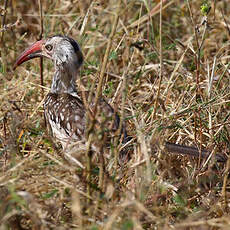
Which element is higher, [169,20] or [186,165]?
[169,20]

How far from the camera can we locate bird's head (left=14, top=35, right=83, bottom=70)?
3805 mm

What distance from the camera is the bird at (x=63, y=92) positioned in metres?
3.48

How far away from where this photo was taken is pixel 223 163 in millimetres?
3328

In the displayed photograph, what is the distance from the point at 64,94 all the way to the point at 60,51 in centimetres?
32

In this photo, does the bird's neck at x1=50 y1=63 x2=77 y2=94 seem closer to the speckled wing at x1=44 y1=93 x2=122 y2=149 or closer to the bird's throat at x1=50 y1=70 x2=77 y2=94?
the bird's throat at x1=50 y1=70 x2=77 y2=94

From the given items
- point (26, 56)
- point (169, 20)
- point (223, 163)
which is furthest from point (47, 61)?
point (223, 163)

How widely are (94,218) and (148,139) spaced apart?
0.58 metres

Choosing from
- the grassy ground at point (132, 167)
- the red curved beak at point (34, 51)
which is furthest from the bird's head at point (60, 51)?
the grassy ground at point (132, 167)

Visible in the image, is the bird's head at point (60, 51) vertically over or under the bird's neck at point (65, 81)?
over

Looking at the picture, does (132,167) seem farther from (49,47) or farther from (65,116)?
(49,47)

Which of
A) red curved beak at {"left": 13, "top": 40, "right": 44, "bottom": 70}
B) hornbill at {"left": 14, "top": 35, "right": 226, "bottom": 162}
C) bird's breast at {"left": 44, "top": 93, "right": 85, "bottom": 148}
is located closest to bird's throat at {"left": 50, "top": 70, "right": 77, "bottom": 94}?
hornbill at {"left": 14, "top": 35, "right": 226, "bottom": 162}

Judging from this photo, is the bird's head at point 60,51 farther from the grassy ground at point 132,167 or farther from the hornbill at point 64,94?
the grassy ground at point 132,167

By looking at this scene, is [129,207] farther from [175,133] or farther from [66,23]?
[66,23]

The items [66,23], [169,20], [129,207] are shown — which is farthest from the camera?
[169,20]
